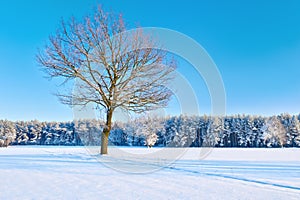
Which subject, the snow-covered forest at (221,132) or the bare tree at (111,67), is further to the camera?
the snow-covered forest at (221,132)

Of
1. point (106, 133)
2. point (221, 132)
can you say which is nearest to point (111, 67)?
point (106, 133)

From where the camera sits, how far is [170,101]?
1244 cm

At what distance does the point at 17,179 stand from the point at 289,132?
7247 centimetres

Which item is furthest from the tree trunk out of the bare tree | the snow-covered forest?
the snow-covered forest

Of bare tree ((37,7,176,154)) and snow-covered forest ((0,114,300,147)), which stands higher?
bare tree ((37,7,176,154))

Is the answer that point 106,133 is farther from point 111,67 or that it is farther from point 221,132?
point 221,132

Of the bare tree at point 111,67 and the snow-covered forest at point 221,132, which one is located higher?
the bare tree at point 111,67

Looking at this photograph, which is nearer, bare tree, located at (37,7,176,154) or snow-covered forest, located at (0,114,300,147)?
bare tree, located at (37,7,176,154)

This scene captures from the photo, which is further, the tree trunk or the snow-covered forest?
the snow-covered forest

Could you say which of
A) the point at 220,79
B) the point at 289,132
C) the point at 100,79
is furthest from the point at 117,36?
the point at 289,132

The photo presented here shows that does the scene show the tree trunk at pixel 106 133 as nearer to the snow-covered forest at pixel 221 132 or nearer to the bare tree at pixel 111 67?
the bare tree at pixel 111 67

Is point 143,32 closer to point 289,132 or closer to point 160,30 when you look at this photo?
point 160,30

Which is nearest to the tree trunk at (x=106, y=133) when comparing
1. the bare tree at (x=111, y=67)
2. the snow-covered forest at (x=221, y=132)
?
the bare tree at (x=111, y=67)

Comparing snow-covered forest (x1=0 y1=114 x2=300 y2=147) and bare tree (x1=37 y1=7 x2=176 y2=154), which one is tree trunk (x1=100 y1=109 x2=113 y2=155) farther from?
snow-covered forest (x1=0 y1=114 x2=300 y2=147)
